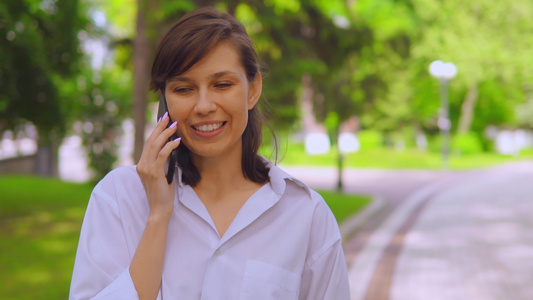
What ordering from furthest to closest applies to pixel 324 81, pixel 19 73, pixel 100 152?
pixel 100 152 < pixel 324 81 < pixel 19 73

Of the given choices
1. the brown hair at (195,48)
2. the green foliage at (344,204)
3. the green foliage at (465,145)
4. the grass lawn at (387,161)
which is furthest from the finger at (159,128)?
the green foliage at (465,145)

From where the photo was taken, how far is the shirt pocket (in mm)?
1679

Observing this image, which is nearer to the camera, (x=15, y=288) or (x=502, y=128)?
(x=15, y=288)

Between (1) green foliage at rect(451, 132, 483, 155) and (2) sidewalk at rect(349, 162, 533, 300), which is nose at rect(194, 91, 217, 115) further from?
(1) green foliage at rect(451, 132, 483, 155)

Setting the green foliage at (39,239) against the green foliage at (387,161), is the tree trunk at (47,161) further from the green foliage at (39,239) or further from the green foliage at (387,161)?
the green foliage at (387,161)

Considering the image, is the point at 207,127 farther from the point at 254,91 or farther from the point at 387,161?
the point at 387,161

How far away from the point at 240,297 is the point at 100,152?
1761 cm

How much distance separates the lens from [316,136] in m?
42.5

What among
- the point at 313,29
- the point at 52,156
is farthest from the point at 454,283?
the point at 52,156

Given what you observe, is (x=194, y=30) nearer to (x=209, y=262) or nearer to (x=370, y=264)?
(x=209, y=262)

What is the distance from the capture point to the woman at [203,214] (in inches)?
63.8

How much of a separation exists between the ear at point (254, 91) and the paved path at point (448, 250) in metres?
4.68

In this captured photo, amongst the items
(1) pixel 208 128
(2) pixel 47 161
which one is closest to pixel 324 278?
(1) pixel 208 128

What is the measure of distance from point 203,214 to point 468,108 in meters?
47.2
